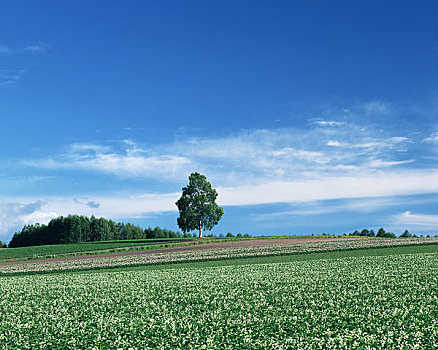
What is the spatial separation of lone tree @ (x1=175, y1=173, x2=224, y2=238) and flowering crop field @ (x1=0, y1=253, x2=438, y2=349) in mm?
65567

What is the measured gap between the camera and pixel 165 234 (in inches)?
5340

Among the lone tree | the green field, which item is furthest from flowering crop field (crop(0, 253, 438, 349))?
the lone tree

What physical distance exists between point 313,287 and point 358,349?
9.54 m

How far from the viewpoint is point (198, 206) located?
92625mm

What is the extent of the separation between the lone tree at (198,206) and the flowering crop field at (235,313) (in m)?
65.6

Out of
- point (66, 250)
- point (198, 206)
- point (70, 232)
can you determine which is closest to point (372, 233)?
point (198, 206)

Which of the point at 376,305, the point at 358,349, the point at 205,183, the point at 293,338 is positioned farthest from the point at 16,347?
the point at 205,183

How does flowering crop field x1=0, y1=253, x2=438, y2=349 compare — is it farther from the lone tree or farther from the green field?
the lone tree

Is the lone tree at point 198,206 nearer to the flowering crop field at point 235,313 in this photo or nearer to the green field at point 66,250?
the green field at point 66,250

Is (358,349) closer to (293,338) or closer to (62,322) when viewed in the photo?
(293,338)

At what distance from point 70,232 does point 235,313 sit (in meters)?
122

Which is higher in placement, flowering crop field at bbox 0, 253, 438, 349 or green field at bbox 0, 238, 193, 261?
green field at bbox 0, 238, 193, 261

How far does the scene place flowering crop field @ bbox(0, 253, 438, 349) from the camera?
1240 centimetres

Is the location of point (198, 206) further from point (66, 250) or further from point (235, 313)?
point (235, 313)
